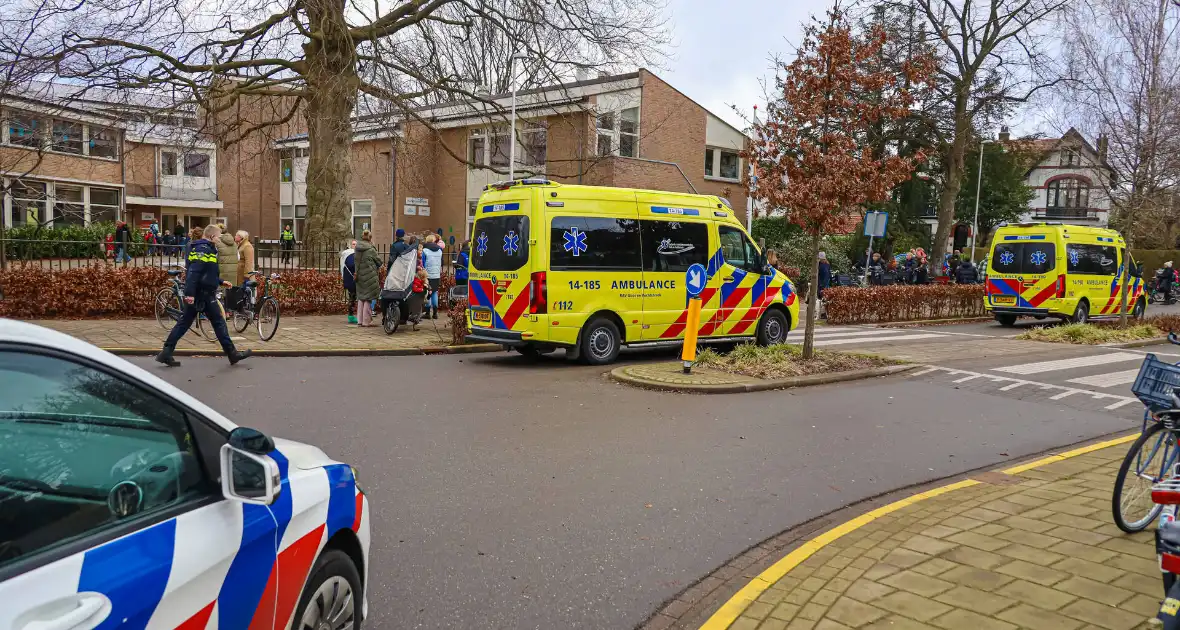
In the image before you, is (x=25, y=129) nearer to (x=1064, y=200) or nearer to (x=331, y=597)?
(x=331, y=597)

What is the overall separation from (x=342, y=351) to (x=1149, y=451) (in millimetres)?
10253

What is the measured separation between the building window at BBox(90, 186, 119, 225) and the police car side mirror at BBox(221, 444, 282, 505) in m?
44.7

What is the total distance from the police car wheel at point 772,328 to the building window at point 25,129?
14.7m

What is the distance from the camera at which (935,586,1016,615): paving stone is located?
379 centimetres

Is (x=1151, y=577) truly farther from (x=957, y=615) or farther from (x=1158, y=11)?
(x=1158, y=11)

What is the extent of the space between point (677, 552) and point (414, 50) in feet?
54.6

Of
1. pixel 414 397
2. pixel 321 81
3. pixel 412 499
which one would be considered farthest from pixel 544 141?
pixel 412 499

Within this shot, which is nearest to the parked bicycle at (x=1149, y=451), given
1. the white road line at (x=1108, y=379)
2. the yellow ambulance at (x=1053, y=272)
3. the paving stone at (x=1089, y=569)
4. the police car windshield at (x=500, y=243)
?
the paving stone at (x=1089, y=569)

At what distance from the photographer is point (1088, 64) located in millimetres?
16391

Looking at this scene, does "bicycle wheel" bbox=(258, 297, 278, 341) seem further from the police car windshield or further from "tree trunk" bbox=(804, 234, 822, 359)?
"tree trunk" bbox=(804, 234, 822, 359)

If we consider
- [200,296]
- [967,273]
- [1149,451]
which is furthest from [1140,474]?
[967,273]

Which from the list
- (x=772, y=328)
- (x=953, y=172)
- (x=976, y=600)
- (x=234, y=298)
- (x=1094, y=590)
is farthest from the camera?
(x=953, y=172)

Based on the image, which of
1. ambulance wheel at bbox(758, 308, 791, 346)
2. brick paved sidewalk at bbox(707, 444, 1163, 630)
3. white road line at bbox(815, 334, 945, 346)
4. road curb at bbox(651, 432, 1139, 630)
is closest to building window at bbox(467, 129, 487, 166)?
white road line at bbox(815, 334, 945, 346)

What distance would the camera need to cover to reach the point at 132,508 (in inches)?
85.6
